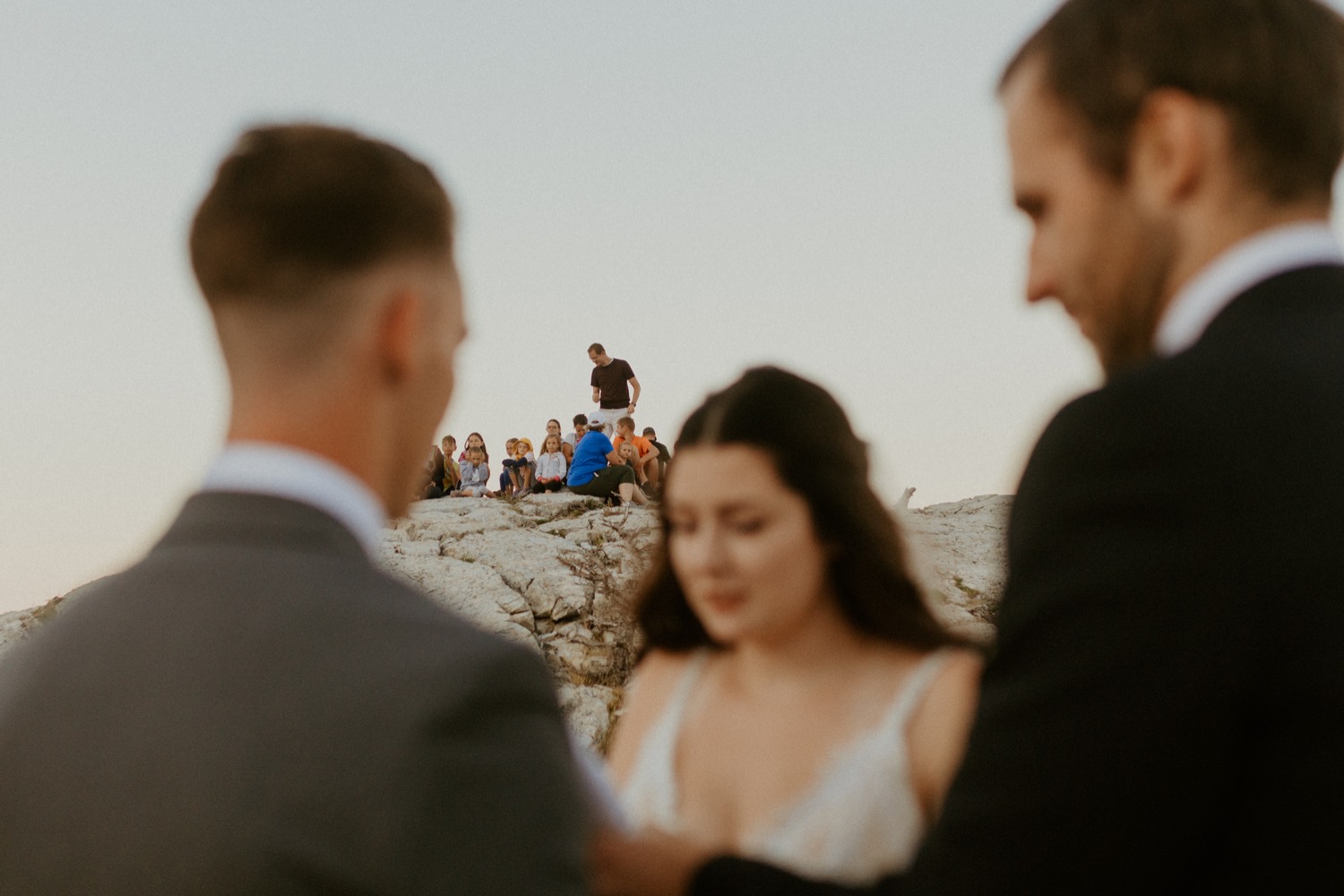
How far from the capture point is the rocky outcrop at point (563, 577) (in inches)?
579

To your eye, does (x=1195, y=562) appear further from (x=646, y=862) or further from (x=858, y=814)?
(x=858, y=814)

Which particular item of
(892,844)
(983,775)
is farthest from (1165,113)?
(892,844)

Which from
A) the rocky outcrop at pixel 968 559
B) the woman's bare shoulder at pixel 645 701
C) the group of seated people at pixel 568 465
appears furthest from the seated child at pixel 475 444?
the woman's bare shoulder at pixel 645 701

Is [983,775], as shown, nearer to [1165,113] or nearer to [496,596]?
[1165,113]

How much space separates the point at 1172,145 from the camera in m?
1.51

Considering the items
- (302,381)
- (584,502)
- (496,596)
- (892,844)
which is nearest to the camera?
(302,381)

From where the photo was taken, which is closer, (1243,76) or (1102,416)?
(1102,416)

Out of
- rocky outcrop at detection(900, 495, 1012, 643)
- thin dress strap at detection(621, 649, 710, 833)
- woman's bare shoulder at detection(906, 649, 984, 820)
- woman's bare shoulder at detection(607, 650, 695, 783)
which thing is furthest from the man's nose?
rocky outcrop at detection(900, 495, 1012, 643)

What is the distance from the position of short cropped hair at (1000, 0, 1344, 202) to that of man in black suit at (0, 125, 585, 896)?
3.36 ft

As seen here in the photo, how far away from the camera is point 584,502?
17.6m

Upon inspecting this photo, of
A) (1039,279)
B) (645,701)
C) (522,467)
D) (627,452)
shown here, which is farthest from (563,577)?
(1039,279)

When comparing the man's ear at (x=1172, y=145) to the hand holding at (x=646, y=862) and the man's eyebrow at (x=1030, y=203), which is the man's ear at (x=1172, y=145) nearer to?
the man's eyebrow at (x=1030, y=203)

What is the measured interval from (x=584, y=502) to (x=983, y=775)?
16.4 m

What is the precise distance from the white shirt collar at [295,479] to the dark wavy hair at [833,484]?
165 cm
